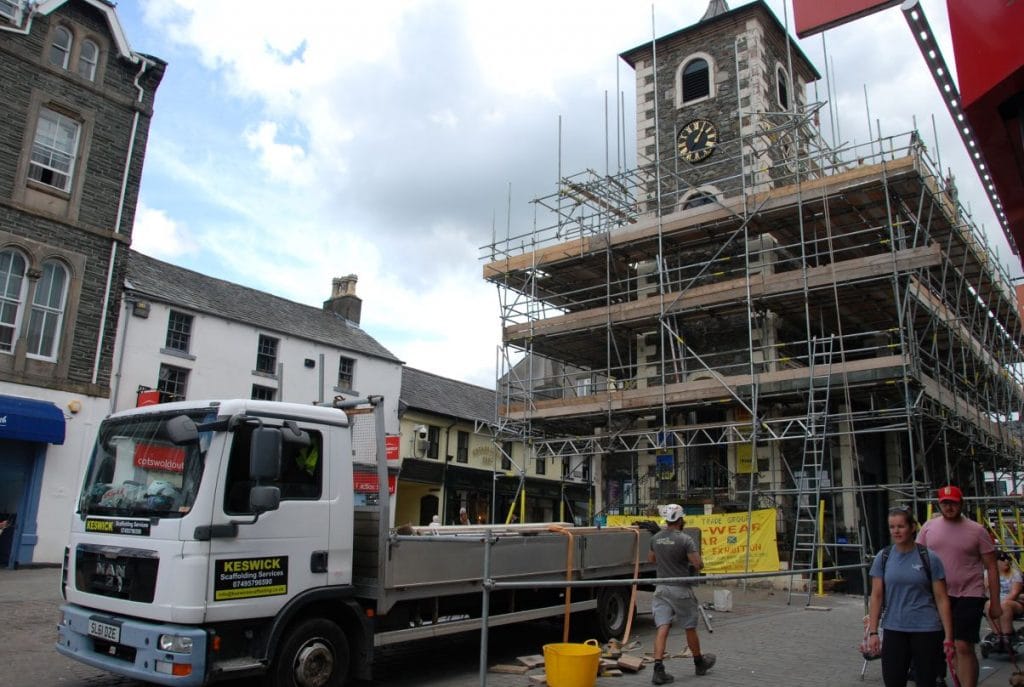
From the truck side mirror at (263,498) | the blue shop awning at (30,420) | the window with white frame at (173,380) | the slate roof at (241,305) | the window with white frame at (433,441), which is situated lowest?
the truck side mirror at (263,498)

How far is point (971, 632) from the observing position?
20.3 ft

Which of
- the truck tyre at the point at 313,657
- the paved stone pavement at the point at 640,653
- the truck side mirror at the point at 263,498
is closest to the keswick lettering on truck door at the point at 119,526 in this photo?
the truck side mirror at the point at 263,498

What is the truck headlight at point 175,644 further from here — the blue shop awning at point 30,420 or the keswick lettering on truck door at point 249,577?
the blue shop awning at point 30,420

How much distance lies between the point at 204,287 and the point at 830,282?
65.2 feet

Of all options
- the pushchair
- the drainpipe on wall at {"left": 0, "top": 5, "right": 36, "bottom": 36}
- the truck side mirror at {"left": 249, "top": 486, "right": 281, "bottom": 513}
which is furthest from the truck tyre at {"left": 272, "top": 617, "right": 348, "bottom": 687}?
A: the drainpipe on wall at {"left": 0, "top": 5, "right": 36, "bottom": 36}

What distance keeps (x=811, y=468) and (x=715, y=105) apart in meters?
11.1

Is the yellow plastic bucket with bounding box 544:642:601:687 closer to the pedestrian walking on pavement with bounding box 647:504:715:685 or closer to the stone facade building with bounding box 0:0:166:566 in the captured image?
the pedestrian walking on pavement with bounding box 647:504:715:685

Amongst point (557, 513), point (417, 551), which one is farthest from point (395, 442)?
point (557, 513)

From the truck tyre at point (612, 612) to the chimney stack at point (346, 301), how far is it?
24.1m

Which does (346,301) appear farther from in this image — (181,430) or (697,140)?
(181,430)

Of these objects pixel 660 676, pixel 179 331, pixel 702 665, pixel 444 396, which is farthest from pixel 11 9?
pixel 444 396

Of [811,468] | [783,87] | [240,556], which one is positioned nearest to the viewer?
[240,556]

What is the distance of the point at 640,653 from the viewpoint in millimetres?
9414

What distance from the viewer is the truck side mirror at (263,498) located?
6.50m
